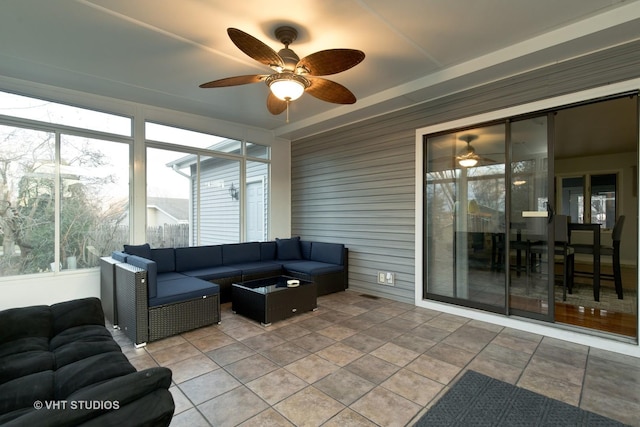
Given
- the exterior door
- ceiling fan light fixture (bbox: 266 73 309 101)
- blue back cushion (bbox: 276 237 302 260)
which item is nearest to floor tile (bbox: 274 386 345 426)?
ceiling fan light fixture (bbox: 266 73 309 101)

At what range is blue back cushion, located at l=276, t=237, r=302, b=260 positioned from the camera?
5.54m

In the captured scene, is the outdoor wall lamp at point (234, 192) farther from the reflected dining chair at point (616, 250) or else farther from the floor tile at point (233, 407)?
the reflected dining chair at point (616, 250)

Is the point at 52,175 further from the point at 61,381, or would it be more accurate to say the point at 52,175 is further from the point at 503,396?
the point at 503,396

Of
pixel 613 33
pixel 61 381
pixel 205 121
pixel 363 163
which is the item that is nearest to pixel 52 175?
pixel 205 121

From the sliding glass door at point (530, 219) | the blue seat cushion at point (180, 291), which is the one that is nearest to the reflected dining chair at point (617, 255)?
the sliding glass door at point (530, 219)

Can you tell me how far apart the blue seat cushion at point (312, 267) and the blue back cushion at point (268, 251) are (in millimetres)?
509

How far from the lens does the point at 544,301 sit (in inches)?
132

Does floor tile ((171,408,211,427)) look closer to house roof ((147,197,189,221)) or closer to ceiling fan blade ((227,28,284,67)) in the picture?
ceiling fan blade ((227,28,284,67))

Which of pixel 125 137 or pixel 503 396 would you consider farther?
pixel 125 137

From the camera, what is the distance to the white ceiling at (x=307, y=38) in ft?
8.19

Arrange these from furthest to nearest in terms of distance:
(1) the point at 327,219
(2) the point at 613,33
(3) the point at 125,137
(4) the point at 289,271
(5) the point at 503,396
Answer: (1) the point at 327,219
(4) the point at 289,271
(3) the point at 125,137
(2) the point at 613,33
(5) the point at 503,396

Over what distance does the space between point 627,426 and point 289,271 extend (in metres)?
3.92

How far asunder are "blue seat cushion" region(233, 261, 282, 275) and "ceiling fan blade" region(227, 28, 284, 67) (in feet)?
10.0

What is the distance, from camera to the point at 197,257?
15.4ft
